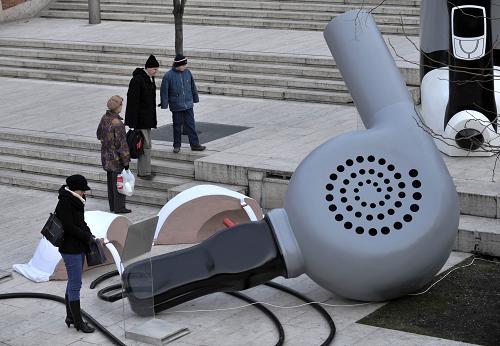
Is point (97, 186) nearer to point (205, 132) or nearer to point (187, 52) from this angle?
point (205, 132)

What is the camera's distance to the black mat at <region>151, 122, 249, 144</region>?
17.1m

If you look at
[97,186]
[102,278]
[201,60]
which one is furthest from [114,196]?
[201,60]

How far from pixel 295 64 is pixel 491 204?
7.75m

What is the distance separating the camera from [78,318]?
11016mm

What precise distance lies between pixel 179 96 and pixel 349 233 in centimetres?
551

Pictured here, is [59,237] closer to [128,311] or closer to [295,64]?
[128,311]

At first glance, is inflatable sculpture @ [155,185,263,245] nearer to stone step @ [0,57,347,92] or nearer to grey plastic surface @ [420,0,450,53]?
grey plastic surface @ [420,0,450,53]

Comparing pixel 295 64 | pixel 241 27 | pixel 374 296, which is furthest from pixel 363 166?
pixel 241 27

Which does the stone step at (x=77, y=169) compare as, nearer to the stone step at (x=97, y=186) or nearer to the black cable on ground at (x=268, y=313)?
the stone step at (x=97, y=186)

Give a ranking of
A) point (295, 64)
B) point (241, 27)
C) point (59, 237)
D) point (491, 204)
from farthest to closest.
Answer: point (241, 27) → point (295, 64) → point (491, 204) → point (59, 237)

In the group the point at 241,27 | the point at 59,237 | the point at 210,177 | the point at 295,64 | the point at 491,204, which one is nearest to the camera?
the point at 59,237

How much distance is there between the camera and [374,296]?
1118 centimetres

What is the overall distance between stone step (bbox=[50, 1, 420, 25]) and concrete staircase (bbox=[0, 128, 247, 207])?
6795 millimetres

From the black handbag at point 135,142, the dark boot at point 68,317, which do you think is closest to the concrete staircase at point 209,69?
the black handbag at point 135,142
